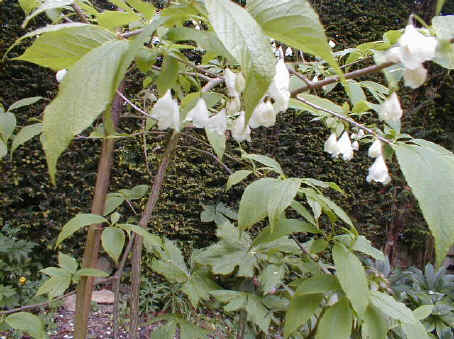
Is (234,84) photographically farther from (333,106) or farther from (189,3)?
(333,106)

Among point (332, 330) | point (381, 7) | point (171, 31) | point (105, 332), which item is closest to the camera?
point (171, 31)

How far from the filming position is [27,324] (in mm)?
825

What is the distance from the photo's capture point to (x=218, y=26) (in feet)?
1.02

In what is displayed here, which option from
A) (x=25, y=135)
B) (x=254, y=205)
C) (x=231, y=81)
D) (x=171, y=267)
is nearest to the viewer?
(x=231, y=81)

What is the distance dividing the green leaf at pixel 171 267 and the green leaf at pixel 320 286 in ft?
1.03

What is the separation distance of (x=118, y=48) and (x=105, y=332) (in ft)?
7.71

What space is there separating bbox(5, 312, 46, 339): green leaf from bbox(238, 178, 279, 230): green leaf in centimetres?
58

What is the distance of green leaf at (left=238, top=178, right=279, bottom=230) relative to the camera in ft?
2.08

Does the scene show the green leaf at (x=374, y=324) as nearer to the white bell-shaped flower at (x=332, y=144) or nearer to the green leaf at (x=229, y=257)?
the green leaf at (x=229, y=257)

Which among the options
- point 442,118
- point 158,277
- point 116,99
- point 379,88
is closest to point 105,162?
point 116,99

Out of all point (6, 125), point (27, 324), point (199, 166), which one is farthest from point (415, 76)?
point (199, 166)

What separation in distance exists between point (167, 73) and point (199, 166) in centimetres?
240

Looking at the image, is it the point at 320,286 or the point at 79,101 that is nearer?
the point at 79,101

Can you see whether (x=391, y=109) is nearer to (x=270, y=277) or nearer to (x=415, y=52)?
(x=415, y=52)
